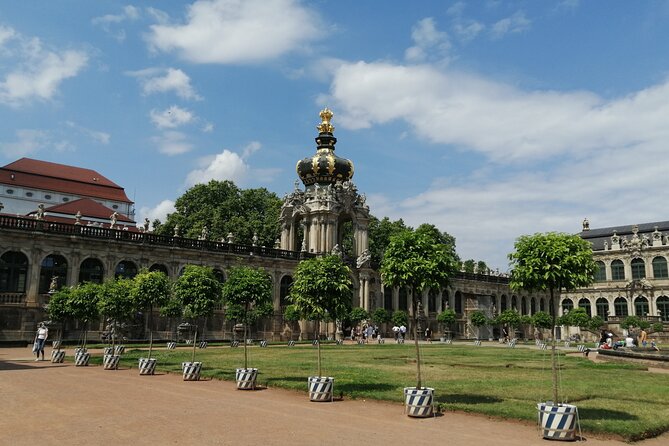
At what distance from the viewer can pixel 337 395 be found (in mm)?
18969

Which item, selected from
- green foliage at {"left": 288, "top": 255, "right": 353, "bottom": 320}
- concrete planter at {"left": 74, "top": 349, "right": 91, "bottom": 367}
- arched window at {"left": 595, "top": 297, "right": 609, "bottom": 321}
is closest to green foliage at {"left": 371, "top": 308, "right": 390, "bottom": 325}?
concrete planter at {"left": 74, "top": 349, "right": 91, "bottom": 367}

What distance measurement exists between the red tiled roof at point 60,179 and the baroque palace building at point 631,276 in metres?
87.6

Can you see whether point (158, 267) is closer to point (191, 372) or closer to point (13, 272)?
point (13, 272)

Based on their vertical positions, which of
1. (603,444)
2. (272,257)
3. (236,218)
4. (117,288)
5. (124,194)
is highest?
(124,194)

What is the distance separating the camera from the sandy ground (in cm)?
1247

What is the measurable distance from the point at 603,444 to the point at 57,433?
12.1 m

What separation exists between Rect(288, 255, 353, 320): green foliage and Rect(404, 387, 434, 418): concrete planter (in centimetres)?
578

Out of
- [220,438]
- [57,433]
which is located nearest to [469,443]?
[220,438]

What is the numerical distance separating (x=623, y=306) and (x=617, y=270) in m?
6.44

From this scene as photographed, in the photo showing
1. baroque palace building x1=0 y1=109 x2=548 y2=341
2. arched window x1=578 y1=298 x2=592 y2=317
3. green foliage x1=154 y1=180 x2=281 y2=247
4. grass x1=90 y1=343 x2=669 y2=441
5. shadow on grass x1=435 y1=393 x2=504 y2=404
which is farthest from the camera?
arched window x1=578 y1=298 x2=592 y2=317

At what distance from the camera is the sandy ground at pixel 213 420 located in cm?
1247

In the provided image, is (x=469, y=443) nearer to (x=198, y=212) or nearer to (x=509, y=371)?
(x=509, y=371)

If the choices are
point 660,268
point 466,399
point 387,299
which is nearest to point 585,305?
point 660,268

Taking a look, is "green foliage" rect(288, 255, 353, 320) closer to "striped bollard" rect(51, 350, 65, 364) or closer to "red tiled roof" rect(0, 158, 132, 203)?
"striped bollard" rect(51, 350, 65, 364)
